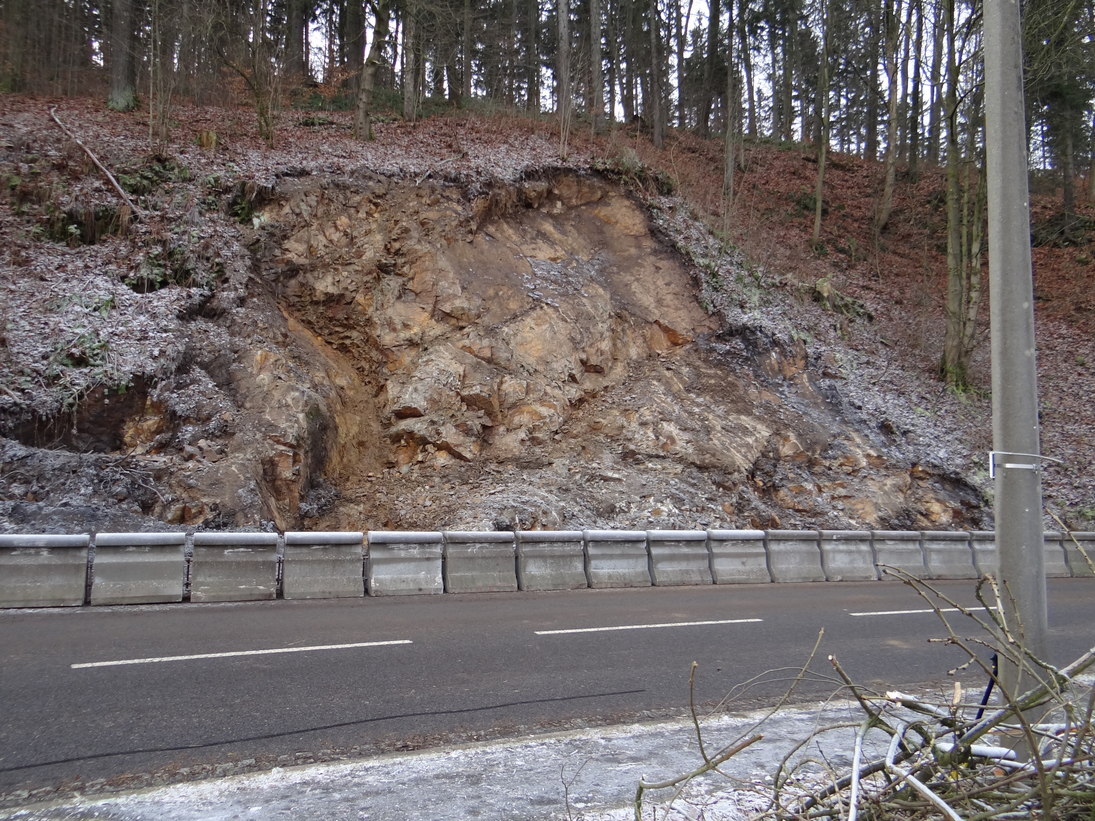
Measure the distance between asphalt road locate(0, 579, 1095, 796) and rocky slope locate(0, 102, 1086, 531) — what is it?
3.61 meters

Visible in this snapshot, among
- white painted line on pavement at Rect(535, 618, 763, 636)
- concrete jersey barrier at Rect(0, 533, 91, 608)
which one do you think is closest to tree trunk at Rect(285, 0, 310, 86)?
concrete jersey barrier at Rect(0, 533, 91, 608)

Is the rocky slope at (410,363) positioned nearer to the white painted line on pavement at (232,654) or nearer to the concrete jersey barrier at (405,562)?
the concrete jersey barrier at (405,562)

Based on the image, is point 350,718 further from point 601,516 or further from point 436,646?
point 601,516

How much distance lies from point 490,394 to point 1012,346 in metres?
12.4

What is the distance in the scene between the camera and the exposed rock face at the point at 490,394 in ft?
44.9

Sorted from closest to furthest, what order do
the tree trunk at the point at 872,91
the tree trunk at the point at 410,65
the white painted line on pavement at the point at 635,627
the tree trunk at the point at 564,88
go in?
1. the white painted line on pavement at the point at 635,627
2. the tree trunk at the point at 564,88
3. the tree trunk at the point at 410,65
4. the tree trunk at the point at 872,91

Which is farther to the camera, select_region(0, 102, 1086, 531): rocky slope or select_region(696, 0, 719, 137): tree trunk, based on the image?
select_region(696, 0, 719, 137): tree trunk

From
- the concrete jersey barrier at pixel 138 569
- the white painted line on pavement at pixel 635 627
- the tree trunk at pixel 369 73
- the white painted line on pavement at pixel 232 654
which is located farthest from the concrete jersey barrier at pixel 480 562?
the tree trunk at pixel 369 73

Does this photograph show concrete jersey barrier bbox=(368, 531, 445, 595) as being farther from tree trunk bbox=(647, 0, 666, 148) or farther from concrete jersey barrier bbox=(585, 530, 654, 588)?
tree trunk bbox=(647, 0, 666, 148)

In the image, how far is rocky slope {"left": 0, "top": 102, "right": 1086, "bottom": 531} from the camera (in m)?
12.7

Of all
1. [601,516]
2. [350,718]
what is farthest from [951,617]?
[350,718]

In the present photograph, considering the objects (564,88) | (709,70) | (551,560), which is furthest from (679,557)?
(709,70)

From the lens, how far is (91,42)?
29.4m

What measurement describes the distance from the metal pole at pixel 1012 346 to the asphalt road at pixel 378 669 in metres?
1.53
